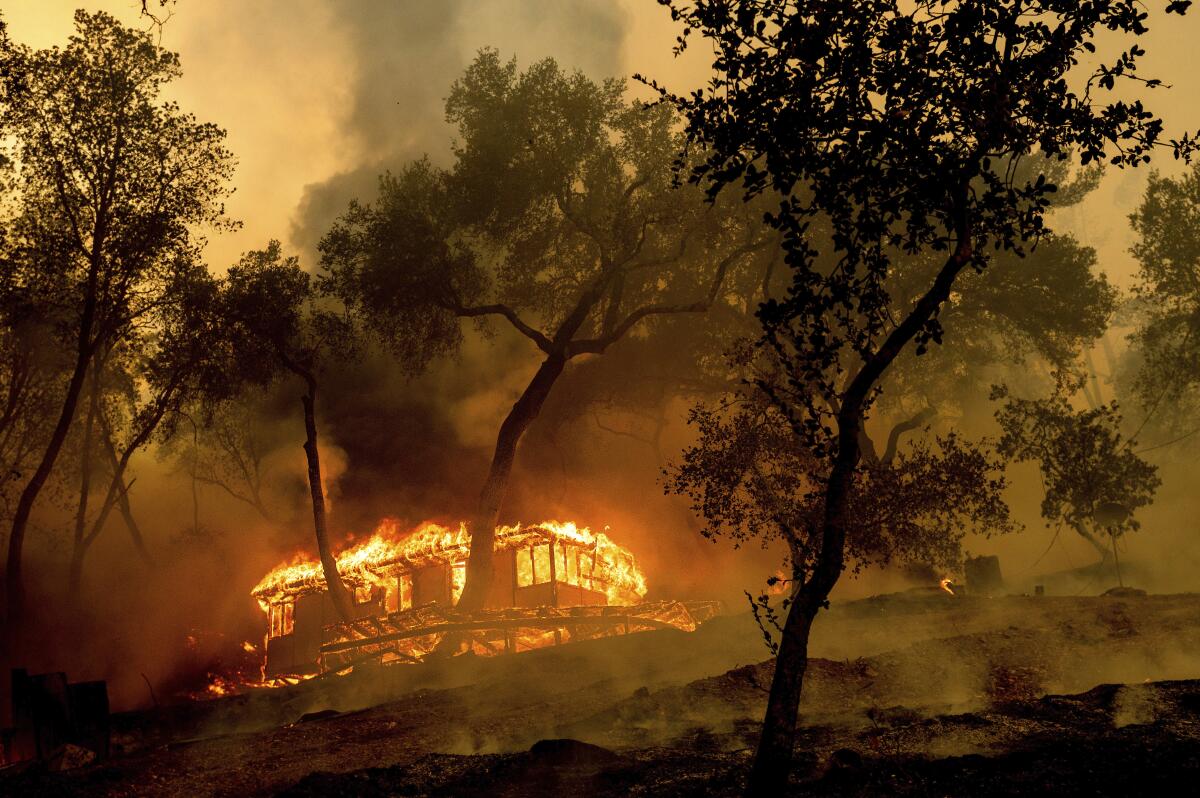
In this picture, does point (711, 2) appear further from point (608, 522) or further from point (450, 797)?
point (608, 522)

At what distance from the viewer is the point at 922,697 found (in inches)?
648

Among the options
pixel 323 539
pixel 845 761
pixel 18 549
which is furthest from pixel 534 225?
pixel 845 761

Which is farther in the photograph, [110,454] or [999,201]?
[110,454]

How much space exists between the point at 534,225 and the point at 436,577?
48.5 ft

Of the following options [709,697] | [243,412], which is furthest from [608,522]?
[709,697]

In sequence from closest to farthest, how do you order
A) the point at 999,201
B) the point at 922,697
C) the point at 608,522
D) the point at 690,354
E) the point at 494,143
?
1. the point at 999,201
2. the point at 922,697
3. the point at 494,143
4. the point at 690,354
5. the point at 608,522

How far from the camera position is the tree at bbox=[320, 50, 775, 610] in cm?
3191

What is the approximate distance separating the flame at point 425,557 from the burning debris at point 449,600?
1.9 inches

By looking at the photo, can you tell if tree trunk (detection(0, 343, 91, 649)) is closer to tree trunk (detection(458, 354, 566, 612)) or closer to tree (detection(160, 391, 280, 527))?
tree trunk (detection(458, 354, 566, 612))

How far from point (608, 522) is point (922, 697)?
26151 mm

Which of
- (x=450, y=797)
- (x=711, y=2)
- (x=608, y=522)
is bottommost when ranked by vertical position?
(x=450, y=797)

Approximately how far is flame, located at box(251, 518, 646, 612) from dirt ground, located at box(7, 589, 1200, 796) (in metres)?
9.88

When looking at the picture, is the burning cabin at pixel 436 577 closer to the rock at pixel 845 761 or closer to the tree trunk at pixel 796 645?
the rock at pixel 845 761

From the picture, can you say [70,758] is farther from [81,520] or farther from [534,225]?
[534,225]
